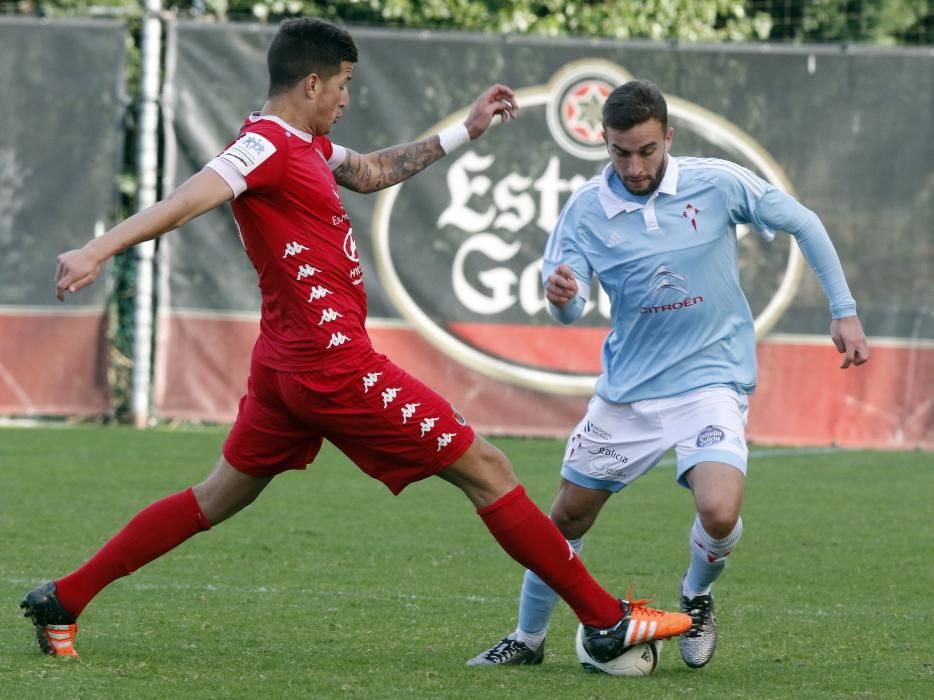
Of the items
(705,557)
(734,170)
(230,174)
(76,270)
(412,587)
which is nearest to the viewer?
(76,270)

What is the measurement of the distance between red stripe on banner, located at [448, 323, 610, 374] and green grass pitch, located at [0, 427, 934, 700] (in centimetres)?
180

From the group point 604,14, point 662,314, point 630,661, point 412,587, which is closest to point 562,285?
point 662,314

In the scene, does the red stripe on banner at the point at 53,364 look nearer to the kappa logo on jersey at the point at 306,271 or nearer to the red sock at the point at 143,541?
the red sock at the point at 143,541

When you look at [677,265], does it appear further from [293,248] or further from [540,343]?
[540,343]

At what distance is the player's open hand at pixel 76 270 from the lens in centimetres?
428

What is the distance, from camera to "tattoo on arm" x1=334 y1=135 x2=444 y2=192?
5520 millimetres

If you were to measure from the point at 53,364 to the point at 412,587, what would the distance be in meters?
7.09

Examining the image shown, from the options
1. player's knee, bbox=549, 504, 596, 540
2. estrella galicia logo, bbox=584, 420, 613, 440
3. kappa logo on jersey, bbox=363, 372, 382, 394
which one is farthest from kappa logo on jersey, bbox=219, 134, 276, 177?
player's knee, bbox=549, 504, 596, 540

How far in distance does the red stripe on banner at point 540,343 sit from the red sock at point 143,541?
7747mm

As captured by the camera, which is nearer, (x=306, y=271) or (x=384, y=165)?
(x=306, y=271)

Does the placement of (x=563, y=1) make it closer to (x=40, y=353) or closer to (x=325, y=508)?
(x=40, y=353)

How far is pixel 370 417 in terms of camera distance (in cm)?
496

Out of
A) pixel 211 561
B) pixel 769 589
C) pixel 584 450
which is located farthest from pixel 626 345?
pixel 211 561

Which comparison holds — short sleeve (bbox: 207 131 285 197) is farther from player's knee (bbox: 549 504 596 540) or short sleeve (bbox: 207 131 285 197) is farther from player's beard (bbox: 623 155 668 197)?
player's knee (bbox: 549 504 596 540)
